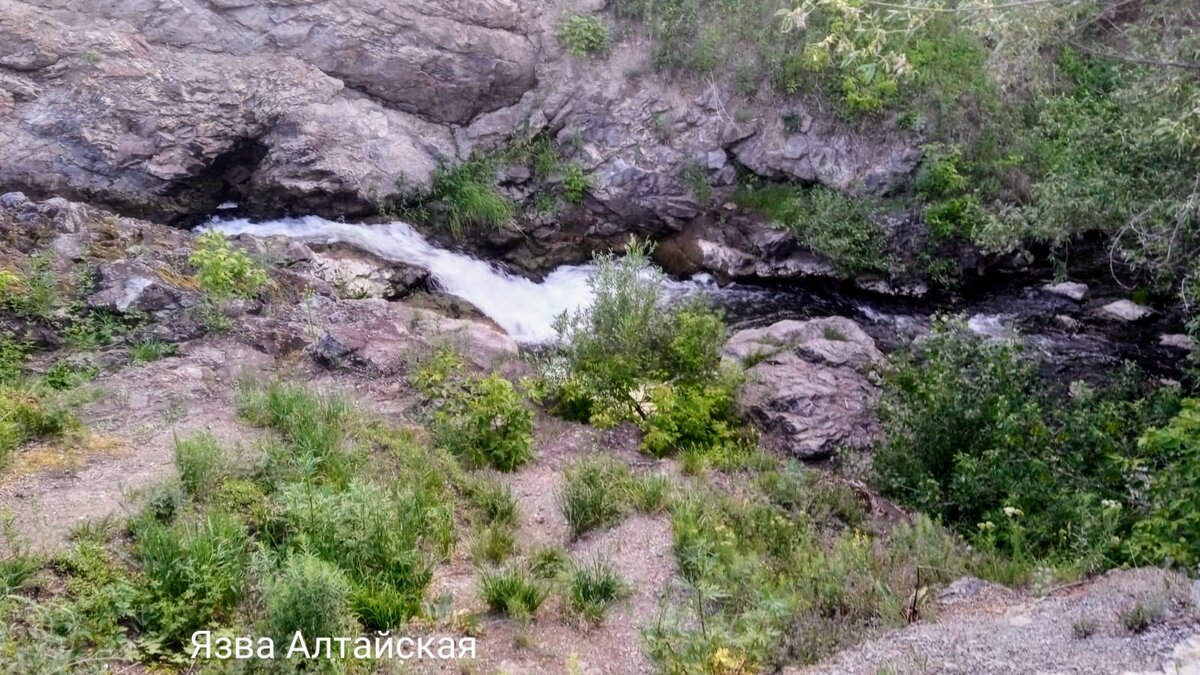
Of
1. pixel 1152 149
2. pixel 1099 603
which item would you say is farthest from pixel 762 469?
pixel 1152 149

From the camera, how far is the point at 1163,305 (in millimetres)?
10703

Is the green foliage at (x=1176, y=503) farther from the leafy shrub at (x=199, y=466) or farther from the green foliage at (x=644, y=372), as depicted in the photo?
the leafy shrub at (x=199, y=466)

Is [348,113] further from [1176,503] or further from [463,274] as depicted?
[1176,503]

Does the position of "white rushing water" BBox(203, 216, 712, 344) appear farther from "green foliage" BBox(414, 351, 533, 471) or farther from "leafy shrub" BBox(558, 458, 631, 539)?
"leafy shrub" BBox(558, 458, 631, 539)

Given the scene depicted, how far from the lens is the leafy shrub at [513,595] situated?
427 centimetres

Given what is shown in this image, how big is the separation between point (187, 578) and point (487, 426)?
2.76 metres

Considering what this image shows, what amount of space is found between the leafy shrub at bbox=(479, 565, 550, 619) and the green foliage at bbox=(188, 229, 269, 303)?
4879mm

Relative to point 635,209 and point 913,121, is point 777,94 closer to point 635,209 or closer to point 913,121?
point 913,121

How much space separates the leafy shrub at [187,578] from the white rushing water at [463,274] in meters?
6.32

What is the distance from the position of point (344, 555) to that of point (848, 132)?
1051 cm

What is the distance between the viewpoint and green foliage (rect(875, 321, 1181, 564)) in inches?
202

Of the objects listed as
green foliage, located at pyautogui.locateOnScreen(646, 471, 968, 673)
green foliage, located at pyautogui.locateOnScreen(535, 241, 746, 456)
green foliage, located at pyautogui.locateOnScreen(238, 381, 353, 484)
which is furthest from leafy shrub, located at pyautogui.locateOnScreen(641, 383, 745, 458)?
green foliage, located at pyautogui.locateOnScreen(238, 381, 353, 484)

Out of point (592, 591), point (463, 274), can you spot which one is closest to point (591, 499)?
point (592, 591)

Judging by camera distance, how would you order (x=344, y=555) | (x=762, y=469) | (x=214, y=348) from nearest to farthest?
(x=344, y=555)
(x=762, y=469)
(x=214, y=348)
